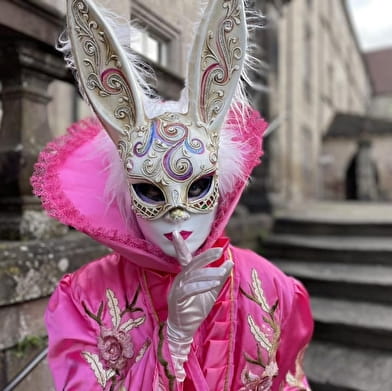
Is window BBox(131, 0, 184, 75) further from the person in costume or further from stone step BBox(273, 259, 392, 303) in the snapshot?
stone step BBox(273, 259, 392, 303)

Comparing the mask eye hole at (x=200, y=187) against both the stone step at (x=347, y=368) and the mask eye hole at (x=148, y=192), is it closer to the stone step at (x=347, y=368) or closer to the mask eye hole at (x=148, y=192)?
Answer: the mask eye hole at (x=148, y=192)

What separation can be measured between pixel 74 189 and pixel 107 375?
1.73 ft

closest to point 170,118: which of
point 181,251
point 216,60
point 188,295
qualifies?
point 216,60

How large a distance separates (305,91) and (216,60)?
35.9 ft

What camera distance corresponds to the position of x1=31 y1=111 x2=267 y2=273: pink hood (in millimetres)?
1168

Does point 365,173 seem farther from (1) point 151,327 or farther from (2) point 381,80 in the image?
(2) point 381,80

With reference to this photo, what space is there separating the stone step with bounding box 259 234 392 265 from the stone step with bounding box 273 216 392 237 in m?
0.08

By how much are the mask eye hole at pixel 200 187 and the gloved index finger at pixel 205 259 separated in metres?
0.16

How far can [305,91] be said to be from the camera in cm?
1146

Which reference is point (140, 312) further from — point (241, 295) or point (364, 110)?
point (364, 110)

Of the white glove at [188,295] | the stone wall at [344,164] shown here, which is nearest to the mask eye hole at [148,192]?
the white glove at [188,295]

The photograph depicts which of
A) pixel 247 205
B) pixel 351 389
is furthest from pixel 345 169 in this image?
pixel 351 389

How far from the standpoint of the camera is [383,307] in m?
2.93

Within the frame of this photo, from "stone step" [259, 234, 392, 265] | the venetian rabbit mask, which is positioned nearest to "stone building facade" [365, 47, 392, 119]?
"stone step" [259, 234, 392, 265]
